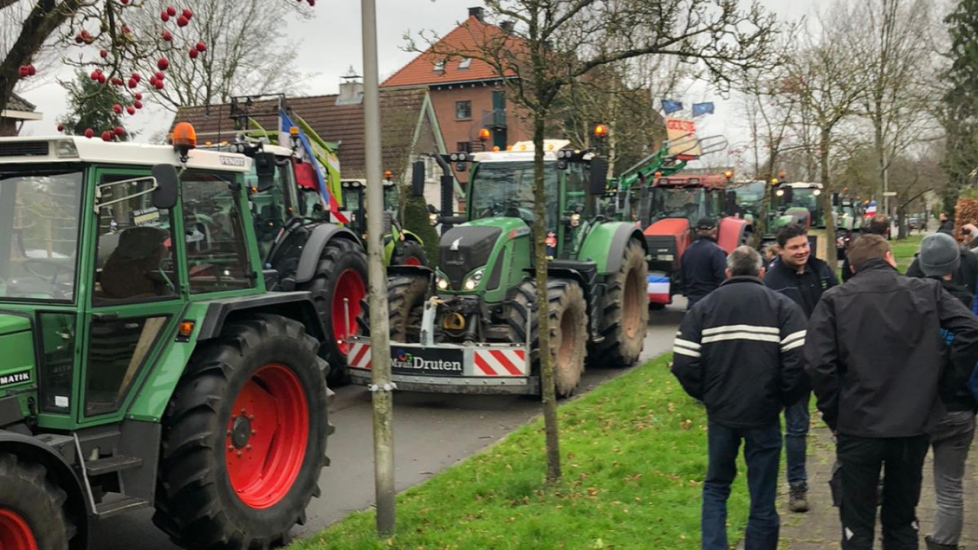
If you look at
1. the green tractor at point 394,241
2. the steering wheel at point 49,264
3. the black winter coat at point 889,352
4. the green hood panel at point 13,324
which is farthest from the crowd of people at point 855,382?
the green tractor at point 394,241

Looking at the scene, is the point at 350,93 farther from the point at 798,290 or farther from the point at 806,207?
the point at 798,290

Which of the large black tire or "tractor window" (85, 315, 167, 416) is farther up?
"tractor window" (85, 315, 167, 416)

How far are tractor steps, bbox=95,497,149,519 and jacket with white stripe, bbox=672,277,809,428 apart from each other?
9.46 ft

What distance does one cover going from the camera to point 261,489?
5609 millimetres

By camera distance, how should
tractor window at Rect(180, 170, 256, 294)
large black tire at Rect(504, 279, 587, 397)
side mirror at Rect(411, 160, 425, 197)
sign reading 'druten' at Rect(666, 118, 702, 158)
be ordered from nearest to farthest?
tractor window at Rect(180, 170, 256, 294), large black tire at Rect(504, 279, 587, 397), side mirror at Rect(411, 160, 425, 197), sign reading 'druten' at Rect(666, 118, 702, 158)

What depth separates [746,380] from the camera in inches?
179

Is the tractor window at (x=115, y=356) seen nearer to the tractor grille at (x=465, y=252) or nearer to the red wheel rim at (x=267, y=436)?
the red wheel rim at (x=267, y=436)

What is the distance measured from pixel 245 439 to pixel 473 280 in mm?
4322

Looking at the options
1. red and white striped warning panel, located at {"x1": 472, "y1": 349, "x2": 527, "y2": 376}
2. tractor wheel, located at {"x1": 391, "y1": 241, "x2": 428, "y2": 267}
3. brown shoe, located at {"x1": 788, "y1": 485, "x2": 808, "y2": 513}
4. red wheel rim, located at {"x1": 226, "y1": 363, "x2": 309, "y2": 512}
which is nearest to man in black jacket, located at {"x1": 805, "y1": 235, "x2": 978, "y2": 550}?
brown shoe, located at {"x1": 788, "y1": 485, "x2": 808, "y2": 513}

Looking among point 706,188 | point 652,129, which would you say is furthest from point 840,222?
point 706,188

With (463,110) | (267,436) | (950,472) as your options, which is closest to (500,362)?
(267,436)

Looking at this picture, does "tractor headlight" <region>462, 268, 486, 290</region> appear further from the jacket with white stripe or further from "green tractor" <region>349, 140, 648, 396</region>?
the jacket with white stripe

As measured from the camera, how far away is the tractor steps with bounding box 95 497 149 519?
14.8 ft

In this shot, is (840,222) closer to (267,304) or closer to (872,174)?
(872,174)
